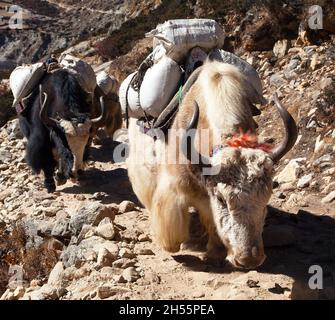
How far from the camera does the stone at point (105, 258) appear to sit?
357 cm

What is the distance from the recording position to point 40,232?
4977mm

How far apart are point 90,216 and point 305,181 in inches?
78.1

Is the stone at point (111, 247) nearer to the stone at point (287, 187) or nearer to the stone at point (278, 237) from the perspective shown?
the stone at point (278, 237)

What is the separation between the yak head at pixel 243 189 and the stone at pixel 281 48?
5588 millimetres

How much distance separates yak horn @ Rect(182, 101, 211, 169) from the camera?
9.81ft

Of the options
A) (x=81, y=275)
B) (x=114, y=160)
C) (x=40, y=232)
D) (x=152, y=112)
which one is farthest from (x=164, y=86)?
(x=114, y=160)

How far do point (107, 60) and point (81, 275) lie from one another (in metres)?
12.6

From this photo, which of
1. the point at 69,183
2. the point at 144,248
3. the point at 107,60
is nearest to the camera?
the point at 144,248

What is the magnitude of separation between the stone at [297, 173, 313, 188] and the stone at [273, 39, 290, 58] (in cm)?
376

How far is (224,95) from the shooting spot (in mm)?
3330

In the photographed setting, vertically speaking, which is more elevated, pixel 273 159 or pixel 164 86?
pixel 164 86

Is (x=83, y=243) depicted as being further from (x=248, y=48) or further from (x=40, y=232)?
(x=248, y=48)

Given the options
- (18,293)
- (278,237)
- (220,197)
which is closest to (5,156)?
(18,293)

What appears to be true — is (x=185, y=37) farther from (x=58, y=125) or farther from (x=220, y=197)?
(x=58, y=125)
